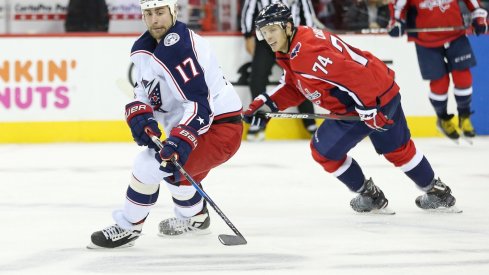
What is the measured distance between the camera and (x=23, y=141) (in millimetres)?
7066

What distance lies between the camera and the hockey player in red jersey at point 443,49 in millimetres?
6453

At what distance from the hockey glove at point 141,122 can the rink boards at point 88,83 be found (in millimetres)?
3806

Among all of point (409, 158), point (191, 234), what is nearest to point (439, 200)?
point (409, 158)

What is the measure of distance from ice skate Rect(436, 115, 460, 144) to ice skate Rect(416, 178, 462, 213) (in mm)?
2363

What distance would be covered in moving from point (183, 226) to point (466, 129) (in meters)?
3.32

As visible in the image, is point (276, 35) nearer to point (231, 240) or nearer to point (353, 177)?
point (353, 177)

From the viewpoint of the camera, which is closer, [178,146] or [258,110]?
[178,146]

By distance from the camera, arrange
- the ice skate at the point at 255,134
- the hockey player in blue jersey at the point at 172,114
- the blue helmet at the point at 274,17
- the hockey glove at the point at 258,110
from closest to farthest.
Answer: the hockey player in blue jersey at the point at 172,114 → the blue helmet at the point at 274,17 → the hockey glove at the point at 258,110 → the ice skate at the point at 255,134

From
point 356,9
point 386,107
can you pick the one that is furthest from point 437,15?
point 386,107

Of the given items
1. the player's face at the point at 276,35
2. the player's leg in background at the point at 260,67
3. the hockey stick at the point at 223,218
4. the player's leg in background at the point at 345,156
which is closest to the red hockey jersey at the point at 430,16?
the player's leg in background at the point at 260,67

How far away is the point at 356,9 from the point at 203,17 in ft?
3.59

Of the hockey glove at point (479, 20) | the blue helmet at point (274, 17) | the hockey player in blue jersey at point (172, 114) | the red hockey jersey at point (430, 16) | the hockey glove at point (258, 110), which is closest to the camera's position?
the hockey player in blue jersey at point (172, 114)

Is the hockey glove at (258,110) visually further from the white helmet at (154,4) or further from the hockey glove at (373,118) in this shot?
the white helmet at (154,4)

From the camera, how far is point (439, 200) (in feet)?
13.9
